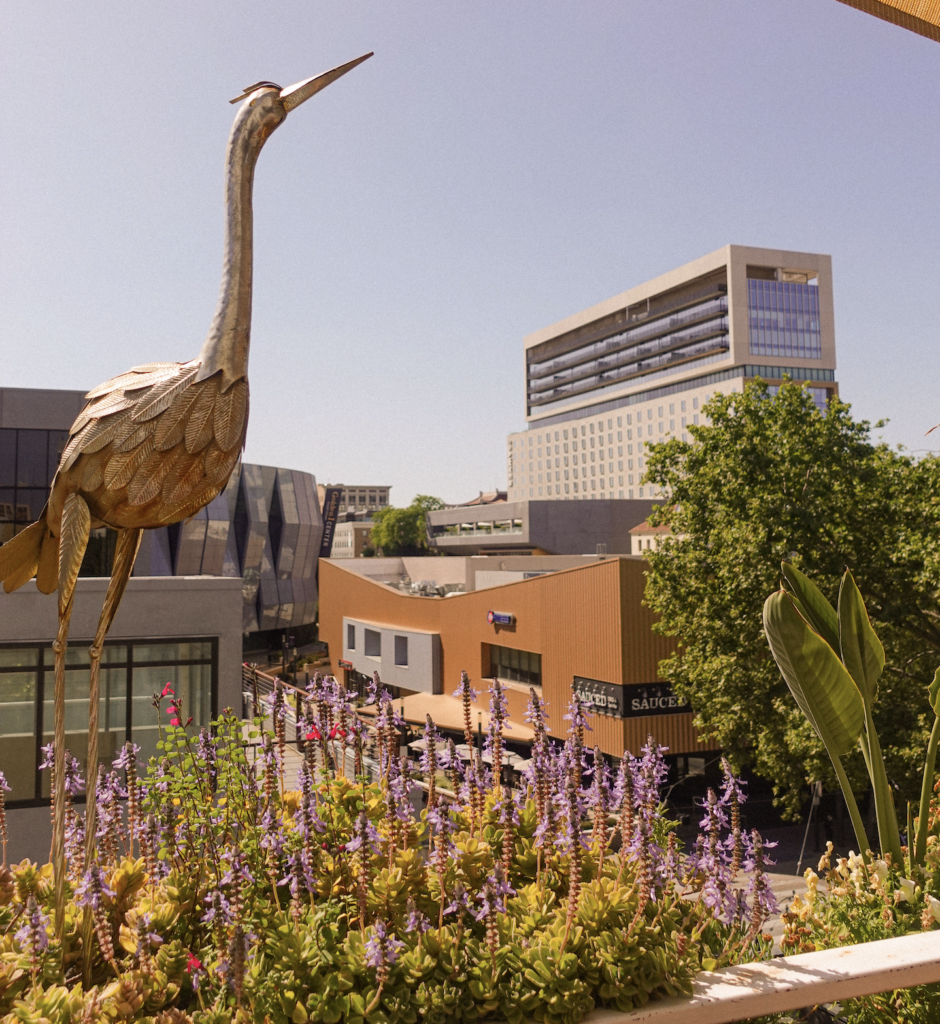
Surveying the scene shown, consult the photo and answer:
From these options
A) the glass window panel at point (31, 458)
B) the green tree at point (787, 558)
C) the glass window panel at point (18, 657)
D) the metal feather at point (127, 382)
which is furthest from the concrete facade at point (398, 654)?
the metal feather at point (127, 382)

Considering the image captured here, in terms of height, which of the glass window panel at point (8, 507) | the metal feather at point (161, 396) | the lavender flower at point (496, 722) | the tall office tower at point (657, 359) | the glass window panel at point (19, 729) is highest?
the tall office tower at point (657, 359)

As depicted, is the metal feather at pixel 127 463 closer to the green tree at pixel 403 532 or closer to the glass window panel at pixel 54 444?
the glass window panel at pixel 54 444

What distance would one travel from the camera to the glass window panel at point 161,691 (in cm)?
1132

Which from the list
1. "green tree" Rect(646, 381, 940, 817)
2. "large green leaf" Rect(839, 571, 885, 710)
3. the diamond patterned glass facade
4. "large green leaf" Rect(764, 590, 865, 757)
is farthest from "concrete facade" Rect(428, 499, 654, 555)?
"large green leaf" Rect(764, 590, 865, 757)

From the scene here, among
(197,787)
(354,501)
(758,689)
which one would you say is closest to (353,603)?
(758,689)

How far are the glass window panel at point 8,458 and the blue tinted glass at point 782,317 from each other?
9640 centimetres

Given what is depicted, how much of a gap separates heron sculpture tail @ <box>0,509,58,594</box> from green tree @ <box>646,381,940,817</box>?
565 inches

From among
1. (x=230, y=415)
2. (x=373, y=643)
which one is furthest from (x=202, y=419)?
(x=373, y=643)

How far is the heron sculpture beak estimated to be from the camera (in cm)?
329

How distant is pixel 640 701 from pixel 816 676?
1894 centimetres

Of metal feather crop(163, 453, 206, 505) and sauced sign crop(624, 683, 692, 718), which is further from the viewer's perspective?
sauced sign crop(624, 683, 692, 718)

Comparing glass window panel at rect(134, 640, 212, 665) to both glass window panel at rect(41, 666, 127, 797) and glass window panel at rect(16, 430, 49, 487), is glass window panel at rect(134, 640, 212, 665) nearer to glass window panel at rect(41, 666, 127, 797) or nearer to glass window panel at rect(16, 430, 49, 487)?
glass window panel at rect(41, 666, 127, 797)

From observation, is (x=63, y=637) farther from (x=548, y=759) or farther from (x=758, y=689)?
(x=758, y=689)

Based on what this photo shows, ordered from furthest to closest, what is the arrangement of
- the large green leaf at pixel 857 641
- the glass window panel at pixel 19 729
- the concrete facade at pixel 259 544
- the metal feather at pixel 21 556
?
the concrete facade at pixel 259 544 < the glass window panel at pixel 19 729 < the large green leaf at pixel 857 641 < the metal feather at pixel 21 556
